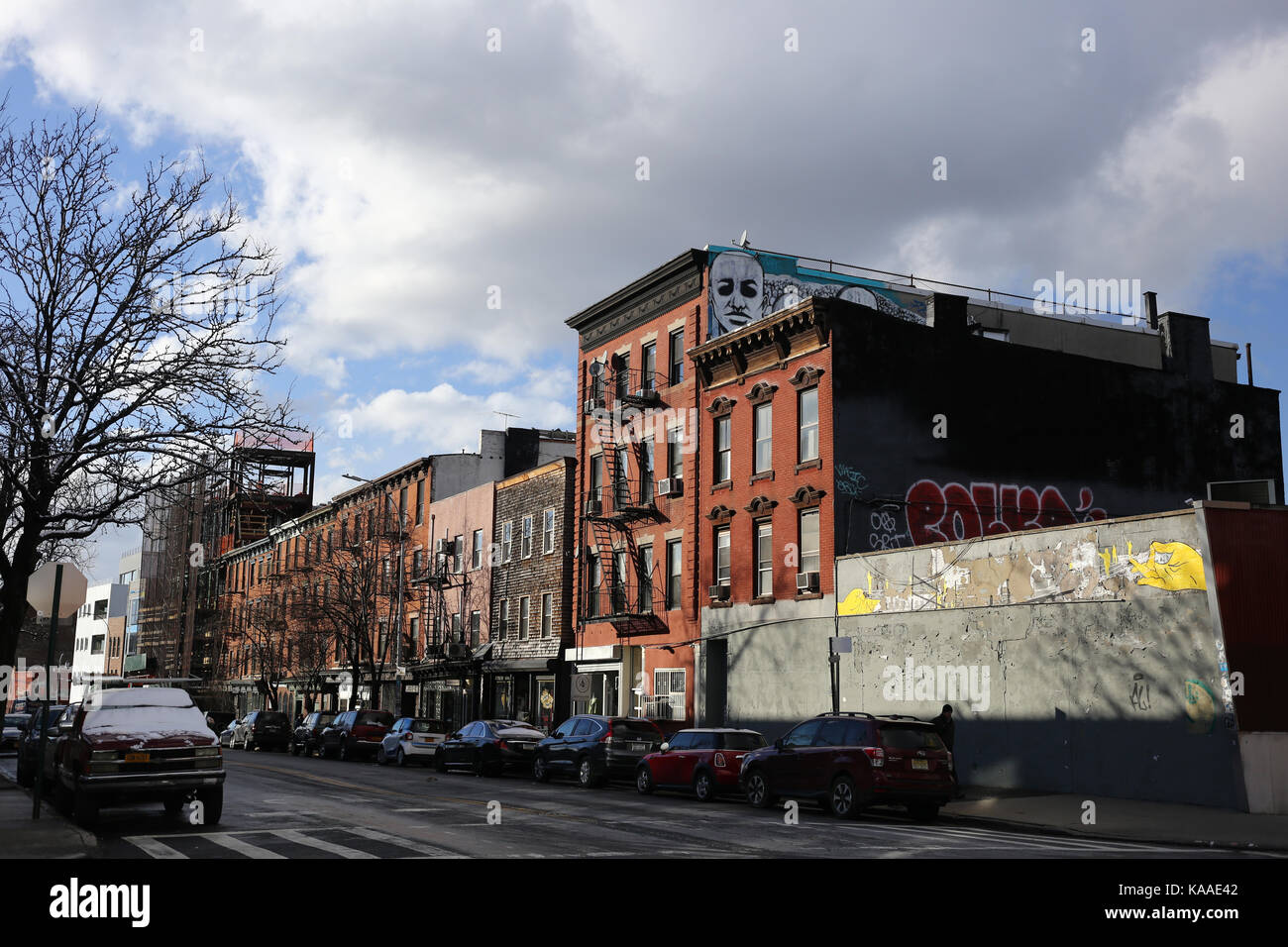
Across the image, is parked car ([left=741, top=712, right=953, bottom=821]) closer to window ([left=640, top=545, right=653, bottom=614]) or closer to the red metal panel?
the red metal panel

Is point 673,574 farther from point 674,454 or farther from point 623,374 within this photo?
point 623,374

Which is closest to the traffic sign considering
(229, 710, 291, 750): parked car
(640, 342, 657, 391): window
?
(640, 342, 657, 391): window

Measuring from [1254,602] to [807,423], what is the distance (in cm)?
1382

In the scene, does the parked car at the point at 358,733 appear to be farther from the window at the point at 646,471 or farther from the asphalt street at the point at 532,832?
the asphalt street at the point at 532,832

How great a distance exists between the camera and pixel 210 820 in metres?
16.5

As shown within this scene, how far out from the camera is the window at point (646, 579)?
38656 mm

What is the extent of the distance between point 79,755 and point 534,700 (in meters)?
28.7

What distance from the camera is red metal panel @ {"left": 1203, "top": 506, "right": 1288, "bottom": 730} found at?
2050 cm

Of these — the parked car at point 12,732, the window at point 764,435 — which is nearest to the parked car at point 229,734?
the parked car at point 12,732

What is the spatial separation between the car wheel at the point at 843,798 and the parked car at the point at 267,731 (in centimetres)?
3643

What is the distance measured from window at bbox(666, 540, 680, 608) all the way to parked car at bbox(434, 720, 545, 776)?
6473 millimetres

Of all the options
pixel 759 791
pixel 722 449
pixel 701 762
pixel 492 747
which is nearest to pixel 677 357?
pixel 722 449
